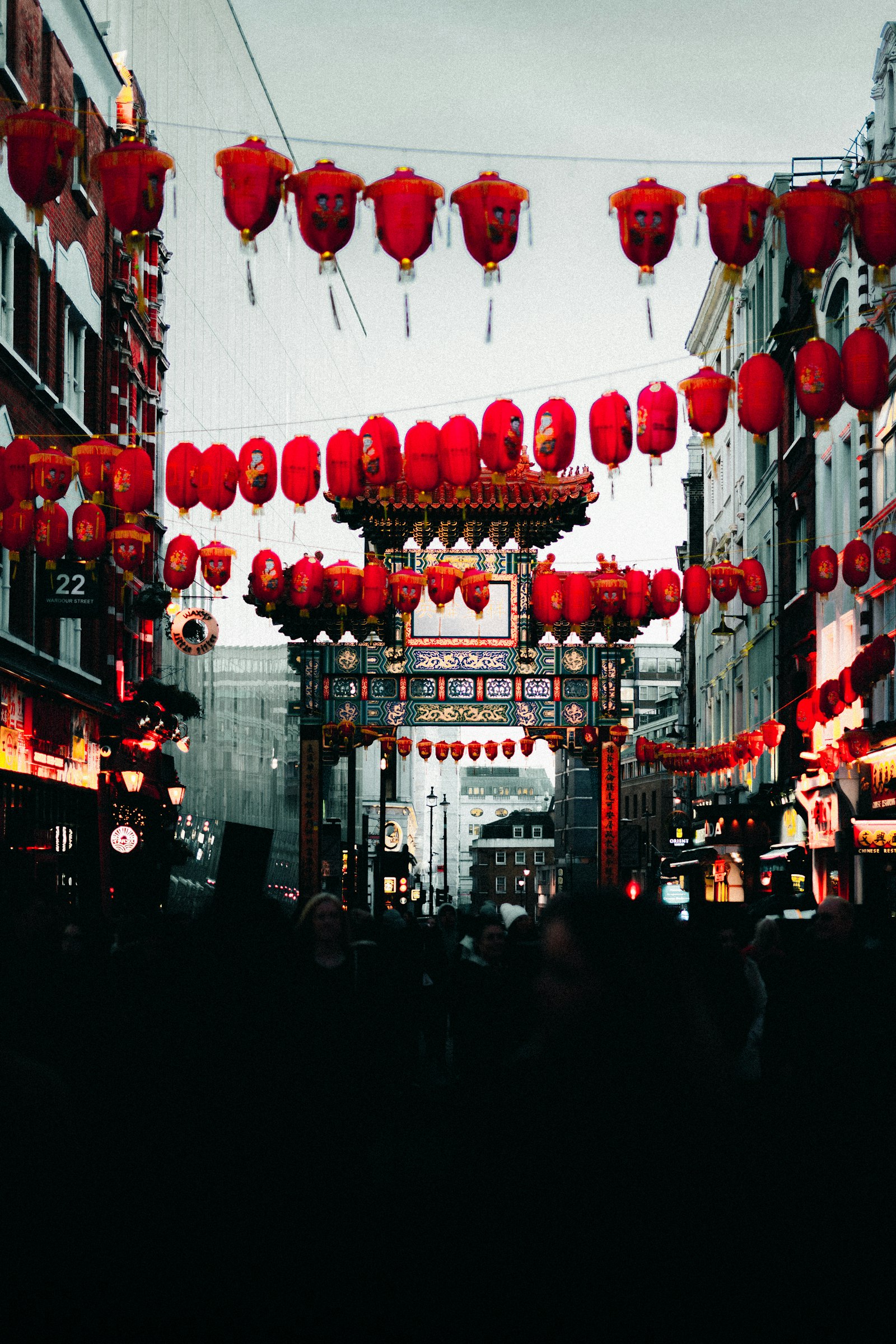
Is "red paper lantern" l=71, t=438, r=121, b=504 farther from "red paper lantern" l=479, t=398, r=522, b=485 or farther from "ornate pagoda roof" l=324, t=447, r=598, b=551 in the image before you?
"ornate pagoda roof" l=324, t=447, r=598, b=551

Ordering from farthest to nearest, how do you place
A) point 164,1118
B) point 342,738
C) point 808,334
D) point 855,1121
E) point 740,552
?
point 740,552, point 342,738, point 808,334, point 855,1121, point 164,1118

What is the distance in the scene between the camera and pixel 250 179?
1289 centimetres

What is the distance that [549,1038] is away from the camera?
2924 millimetres

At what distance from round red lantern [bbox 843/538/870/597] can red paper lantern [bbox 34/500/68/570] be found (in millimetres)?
11222

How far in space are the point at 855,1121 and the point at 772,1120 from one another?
3.64m

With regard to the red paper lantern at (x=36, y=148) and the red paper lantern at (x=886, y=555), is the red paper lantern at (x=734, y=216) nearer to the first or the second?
the red paper lantern at (x=36, y=148)

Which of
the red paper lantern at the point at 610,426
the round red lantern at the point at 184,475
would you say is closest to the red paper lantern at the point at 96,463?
the round red lantern at the point at 184,475

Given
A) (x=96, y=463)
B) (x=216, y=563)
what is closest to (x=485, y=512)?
(x=216, y=563)

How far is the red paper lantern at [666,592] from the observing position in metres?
27.7

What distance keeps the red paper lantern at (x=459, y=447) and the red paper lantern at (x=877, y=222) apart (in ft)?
22.2

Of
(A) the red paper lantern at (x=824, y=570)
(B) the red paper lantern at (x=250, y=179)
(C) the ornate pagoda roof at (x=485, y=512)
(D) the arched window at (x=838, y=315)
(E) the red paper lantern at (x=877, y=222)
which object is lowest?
(A) the red paper lantern at (x=824, y=570)

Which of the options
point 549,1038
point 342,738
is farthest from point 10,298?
point 549,1038

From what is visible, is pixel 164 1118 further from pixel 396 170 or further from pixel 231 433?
pixel 231 433

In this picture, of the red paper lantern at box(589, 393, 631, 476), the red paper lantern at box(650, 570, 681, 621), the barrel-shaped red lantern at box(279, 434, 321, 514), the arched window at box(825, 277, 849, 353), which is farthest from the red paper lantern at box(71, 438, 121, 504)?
the arched window at box(825, 277, 849, 353)
